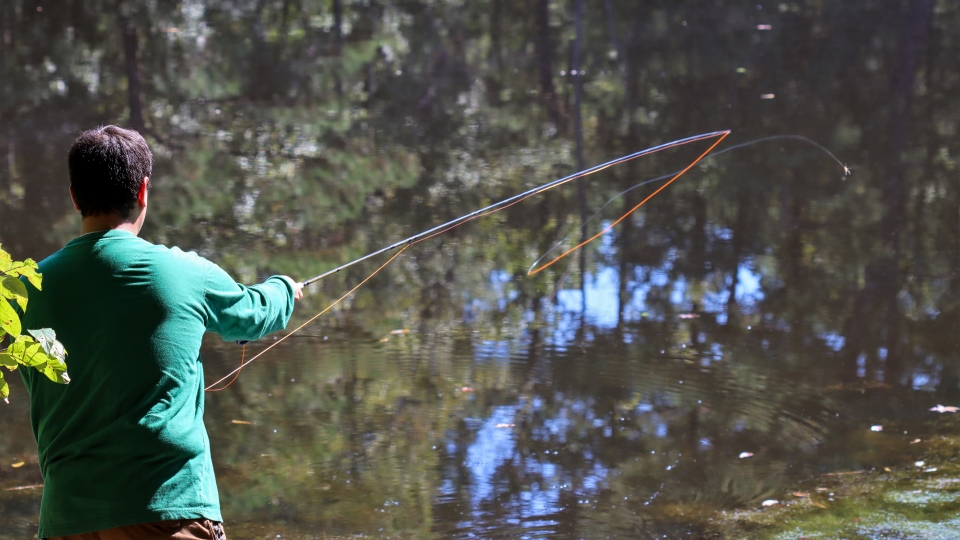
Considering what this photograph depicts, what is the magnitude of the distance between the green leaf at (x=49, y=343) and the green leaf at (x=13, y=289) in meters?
0.08

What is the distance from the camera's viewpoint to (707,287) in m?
7.08

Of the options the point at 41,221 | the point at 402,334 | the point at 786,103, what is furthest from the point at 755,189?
the point at 41,221

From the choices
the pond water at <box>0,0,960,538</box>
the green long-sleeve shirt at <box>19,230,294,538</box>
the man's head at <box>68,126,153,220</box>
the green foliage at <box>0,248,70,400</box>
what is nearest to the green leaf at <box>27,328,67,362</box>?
the green foliage at <box>0,248,70,400</box>

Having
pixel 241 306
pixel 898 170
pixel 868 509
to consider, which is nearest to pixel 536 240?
pixel 898 170

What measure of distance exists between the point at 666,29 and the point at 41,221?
10354 millimetres

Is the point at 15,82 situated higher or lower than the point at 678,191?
higher

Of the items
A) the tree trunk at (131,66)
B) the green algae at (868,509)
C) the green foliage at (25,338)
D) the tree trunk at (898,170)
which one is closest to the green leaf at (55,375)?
the green foliage at (25,338)

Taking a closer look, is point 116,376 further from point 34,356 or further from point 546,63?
point 546,63

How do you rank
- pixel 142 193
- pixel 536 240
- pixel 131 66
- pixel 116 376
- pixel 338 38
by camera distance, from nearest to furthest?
pixel 116 376
pixel 142 193
pixel 536 240
pixel 131 66
pixel 338 38

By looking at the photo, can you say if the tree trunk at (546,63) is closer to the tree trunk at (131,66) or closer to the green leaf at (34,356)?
the tree trunk at (131,66)

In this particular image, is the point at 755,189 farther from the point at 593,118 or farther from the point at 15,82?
the point at 15,82

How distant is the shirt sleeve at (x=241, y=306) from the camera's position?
2.23m

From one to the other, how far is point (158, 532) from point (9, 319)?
1.79ft

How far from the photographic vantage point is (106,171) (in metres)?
2.14
